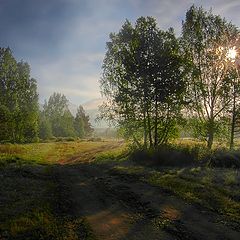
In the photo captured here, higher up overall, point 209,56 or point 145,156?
point 209,56

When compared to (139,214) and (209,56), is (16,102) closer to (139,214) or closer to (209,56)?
(209,56)

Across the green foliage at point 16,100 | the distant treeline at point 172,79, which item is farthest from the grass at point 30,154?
the green foliage at point 16,100

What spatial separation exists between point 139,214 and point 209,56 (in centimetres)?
3111

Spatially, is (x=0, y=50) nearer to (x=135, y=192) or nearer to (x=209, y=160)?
(x=209, y=160)

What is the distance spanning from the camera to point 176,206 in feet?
46.2

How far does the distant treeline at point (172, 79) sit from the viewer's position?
1431 inches

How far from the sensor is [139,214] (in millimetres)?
12797

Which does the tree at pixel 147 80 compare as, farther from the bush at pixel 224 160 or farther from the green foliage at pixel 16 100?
the green foliage at pixel 16 100

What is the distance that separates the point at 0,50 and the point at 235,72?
44090 mm

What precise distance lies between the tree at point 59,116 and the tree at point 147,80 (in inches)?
3121

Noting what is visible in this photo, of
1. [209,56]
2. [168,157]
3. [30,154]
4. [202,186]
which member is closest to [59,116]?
[30,154]

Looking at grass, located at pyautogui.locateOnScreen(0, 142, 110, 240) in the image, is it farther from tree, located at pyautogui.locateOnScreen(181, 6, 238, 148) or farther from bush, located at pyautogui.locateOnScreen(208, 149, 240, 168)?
tree, located at pyautogui.locateOnScreen(181, 6, 238, 148)

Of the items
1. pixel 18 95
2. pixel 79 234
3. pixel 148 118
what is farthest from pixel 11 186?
pixel 18 95

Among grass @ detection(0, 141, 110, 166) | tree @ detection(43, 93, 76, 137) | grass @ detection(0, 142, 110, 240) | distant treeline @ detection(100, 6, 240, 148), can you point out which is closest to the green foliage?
grass @ detection(0, 141, 110, 166)
